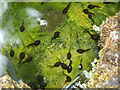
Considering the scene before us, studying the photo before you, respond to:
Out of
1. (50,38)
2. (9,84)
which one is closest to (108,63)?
(50,38)

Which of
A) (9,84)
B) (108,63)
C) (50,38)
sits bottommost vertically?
(9,84)

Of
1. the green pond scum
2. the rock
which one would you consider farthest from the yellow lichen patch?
the rock

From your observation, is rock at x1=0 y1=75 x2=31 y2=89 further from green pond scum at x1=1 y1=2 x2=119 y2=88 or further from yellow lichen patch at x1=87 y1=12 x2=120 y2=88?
yellow lichen patch at x1=87 y1=12 x2=120 y2=88

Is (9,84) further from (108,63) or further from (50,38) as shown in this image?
(108,63)

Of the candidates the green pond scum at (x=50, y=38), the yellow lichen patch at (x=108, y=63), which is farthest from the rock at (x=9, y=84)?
the yellow lichen patch at (x=108, y=63)

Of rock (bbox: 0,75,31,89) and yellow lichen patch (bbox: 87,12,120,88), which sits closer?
yellow lichen patch (bbox: 87,12,120,88)

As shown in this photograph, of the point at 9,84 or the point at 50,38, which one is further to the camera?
the point at 50,38

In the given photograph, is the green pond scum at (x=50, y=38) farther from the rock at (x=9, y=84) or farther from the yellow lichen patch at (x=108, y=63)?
the yellow lichen patch at (x=108, y=63)

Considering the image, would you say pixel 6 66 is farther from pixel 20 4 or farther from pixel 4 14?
pixel 20 4

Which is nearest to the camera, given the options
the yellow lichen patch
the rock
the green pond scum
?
the yellow lichen patch
